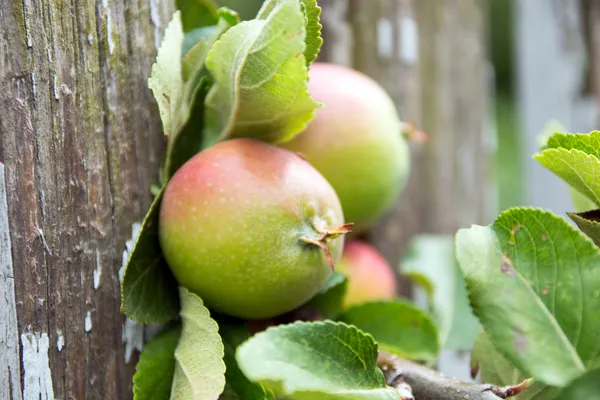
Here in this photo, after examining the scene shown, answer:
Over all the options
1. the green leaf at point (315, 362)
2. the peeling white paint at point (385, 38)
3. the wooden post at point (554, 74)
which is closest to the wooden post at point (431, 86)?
the peeling white paint at point (385, 38)

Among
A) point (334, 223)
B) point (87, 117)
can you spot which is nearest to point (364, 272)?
point (334, 223)

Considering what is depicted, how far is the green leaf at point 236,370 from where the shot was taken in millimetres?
441

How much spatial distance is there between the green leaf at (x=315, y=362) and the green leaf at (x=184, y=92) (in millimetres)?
180

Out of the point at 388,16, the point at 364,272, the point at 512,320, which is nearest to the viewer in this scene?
the point at 512,320

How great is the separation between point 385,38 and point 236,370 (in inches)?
23.9

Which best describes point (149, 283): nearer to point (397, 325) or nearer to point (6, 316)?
point (6, 316)

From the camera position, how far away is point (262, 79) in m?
0.43

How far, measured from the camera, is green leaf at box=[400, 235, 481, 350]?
721 millimetres

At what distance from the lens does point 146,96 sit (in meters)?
0.49

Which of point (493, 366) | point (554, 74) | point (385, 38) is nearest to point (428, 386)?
point (493, 366)

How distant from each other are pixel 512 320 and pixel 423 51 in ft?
2.33

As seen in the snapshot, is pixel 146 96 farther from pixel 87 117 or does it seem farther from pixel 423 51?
pixel 423 51

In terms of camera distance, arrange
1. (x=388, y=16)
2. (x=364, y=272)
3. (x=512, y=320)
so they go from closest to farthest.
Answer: (x=512, y=320)
(x=364, y=272)
(x=388, y=16)

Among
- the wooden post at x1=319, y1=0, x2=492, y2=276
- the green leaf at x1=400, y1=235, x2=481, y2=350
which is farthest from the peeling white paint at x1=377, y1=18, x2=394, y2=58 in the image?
the green leaf at x1=400, y1=235, x2=481, y2=350
